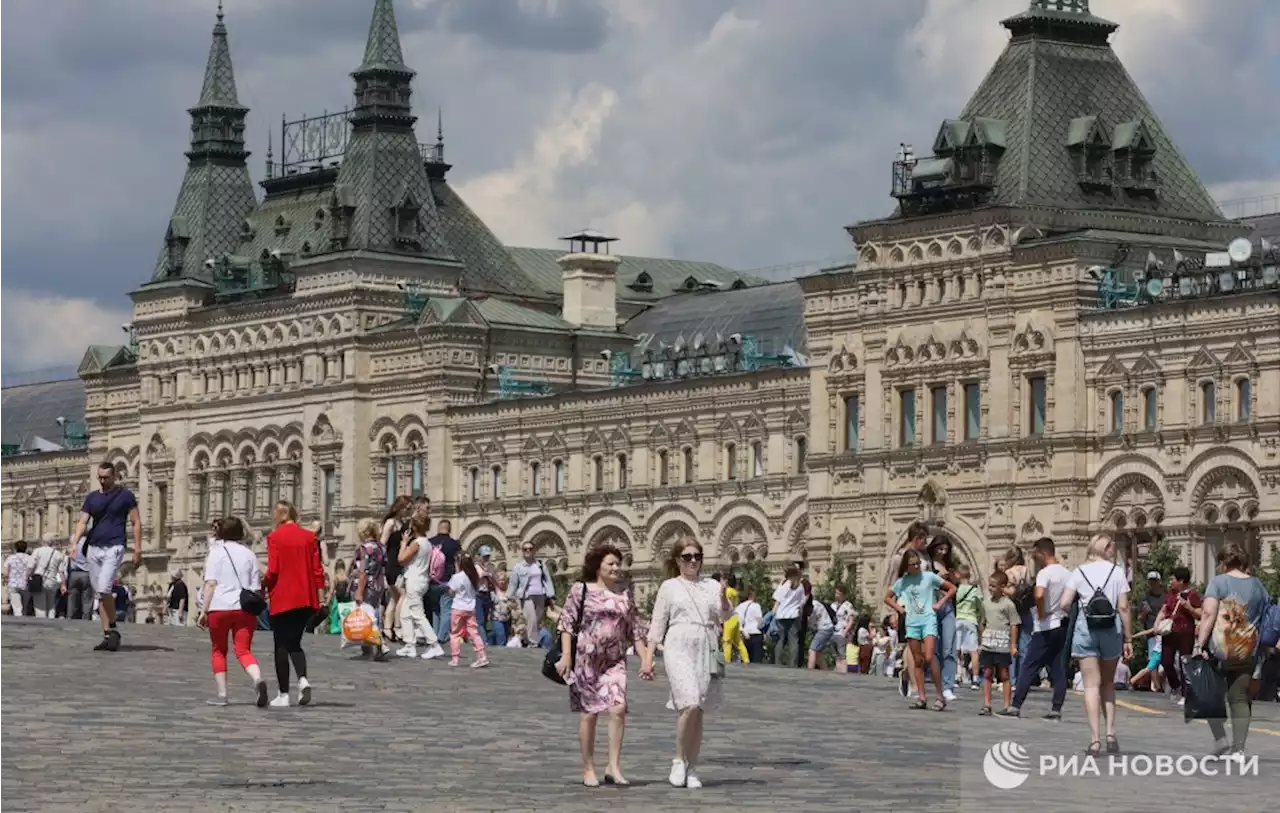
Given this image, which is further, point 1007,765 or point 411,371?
point 411,371

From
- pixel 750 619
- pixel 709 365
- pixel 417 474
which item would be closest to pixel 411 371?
pixel 417 474

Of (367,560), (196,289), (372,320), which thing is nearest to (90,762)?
(367,560)

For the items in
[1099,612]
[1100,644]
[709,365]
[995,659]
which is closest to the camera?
[1100,644]

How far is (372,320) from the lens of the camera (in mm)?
132500

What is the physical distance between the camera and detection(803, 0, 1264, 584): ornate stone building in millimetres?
97625

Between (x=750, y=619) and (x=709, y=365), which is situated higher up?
(x=709, y=365)

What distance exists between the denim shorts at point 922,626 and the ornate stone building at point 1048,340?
4992 centimetres

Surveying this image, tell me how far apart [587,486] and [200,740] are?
8521 cm

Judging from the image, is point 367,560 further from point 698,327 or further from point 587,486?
point 698,327

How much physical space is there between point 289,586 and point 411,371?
87469 mm

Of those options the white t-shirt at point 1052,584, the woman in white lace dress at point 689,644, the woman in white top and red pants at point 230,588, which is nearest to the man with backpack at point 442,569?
the woman in white top and red pants at point 230,588

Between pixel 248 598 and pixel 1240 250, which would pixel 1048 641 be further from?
pixel 1240 250

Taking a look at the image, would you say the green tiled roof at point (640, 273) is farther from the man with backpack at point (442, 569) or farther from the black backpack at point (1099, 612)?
the black backpack at point (1099, 612)

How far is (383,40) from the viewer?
445ft
